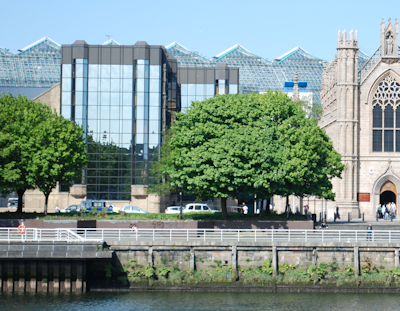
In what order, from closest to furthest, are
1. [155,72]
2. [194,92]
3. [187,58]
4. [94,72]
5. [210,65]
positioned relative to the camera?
[94,72], [155,72], [194,92], [210,65], [187,58]

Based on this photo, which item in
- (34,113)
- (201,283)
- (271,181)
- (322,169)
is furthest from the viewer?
(34,113)

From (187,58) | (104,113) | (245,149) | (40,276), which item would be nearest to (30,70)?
(187,58)

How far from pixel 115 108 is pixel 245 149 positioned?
96.6 feet

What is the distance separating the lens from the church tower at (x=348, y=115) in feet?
192

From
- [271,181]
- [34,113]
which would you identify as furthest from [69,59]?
[271,181]

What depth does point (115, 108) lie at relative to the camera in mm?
64938

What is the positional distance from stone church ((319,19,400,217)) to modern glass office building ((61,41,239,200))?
65.5 feet

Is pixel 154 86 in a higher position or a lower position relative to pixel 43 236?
higher

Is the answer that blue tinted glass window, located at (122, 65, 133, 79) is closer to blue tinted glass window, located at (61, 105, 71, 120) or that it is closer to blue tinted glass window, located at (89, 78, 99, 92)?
blue tinted glass window, located at (89, 78, 99, 92)

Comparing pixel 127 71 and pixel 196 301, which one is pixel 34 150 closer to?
pixel 196 301

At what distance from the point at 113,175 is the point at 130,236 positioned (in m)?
29.3

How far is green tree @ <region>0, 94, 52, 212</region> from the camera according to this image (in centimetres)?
4191

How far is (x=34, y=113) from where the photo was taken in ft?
Answer: 155

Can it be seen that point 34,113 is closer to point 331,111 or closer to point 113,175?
point 113,175
